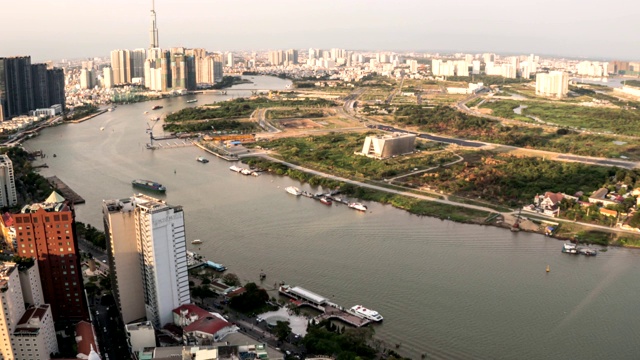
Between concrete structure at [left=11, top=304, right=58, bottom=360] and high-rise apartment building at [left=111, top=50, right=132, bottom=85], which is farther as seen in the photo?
high-rise apartment building at [left=111, top=50, right=132, bottom=85]

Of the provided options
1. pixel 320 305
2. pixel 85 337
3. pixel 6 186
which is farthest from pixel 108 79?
pixel 85 337

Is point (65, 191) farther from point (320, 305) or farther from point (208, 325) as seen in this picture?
point (208, 325)

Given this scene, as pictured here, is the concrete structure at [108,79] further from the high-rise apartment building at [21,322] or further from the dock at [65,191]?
the high-rise apartment building at [21,322]

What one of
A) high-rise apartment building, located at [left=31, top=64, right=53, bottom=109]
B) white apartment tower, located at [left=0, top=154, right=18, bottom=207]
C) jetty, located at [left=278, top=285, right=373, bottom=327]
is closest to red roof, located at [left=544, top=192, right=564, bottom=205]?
jetty, located at [left=278, top=285, right=373, bottom=327]

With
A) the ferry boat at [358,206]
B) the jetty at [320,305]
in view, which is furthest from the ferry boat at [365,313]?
the ferry boat at [358,206]

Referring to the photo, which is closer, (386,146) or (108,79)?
(386,146)

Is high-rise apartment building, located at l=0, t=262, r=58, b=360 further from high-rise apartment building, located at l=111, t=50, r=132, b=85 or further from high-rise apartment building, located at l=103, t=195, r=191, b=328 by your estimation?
high-rise apartment building, located at l=111, t=50, r=132, b=85
